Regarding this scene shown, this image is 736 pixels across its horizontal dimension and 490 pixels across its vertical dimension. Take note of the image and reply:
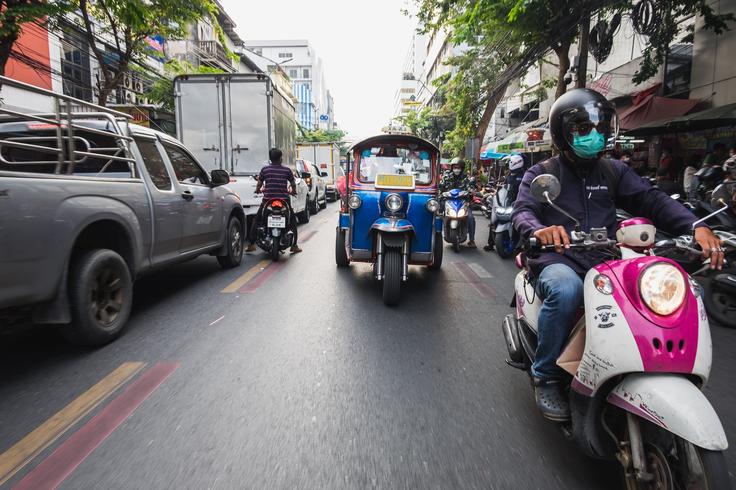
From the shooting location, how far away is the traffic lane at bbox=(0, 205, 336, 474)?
2817 millimetres

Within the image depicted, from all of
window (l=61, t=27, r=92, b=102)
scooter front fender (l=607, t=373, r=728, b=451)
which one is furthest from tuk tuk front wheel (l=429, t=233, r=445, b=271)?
window (l=61, t=27, r=92, b=102)

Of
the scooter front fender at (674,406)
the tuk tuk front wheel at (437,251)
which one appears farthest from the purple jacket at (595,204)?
the tuk tuk front wheel at (437,251)

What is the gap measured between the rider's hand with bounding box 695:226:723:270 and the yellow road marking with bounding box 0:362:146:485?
3.28 meters

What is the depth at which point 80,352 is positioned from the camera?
3.70 metres

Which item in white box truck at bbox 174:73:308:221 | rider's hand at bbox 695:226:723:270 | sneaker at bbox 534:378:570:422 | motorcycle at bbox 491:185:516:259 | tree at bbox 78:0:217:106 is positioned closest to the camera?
rider's hand at bbox 695:226:723:270

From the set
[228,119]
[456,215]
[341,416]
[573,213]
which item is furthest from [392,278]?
[228,119]

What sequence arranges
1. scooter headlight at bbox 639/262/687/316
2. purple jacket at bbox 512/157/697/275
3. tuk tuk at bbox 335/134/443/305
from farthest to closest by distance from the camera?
1. tuk tuk at bbox 335/134/443/305
2. purple jacket at bbox 512/157/697/275
3. scooter headlight at bbox 639/262/687/316

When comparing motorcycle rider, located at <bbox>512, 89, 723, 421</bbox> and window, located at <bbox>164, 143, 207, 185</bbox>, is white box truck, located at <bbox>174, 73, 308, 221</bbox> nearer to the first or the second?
window, located at <bbox>164, 143, 207, 185</bbox>

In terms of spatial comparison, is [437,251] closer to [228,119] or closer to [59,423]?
[59,423]

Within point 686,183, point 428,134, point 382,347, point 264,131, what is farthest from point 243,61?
point 382,347

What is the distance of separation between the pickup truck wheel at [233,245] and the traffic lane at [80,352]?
1.04m

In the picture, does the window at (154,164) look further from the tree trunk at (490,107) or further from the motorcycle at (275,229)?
the tree trunk at (490,107)

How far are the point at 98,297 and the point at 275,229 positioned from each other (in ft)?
13.0

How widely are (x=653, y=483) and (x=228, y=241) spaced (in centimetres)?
599
